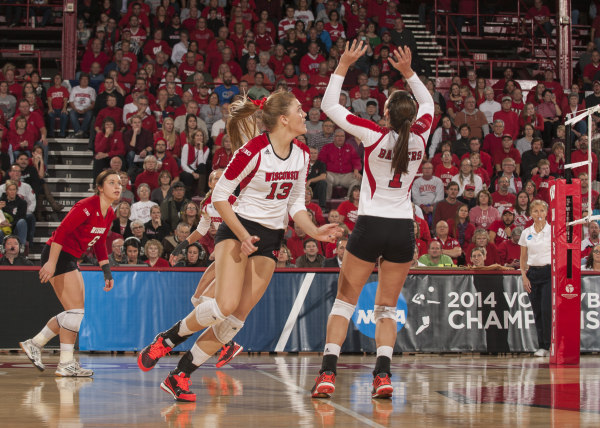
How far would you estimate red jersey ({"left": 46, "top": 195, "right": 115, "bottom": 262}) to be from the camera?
8.41 metres

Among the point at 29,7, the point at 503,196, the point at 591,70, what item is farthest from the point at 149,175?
the point at 591,70

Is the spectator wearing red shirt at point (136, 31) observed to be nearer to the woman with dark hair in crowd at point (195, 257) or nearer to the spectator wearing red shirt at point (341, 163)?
the spectator wearing red shirt at point (341, 163)

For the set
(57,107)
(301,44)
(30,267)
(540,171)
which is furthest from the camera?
(301,44)

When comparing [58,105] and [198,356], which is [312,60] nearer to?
[58,105]

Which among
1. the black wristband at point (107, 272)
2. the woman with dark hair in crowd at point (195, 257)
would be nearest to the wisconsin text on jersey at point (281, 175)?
the black wristband at point (107, 272)

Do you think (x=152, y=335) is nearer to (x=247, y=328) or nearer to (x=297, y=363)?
(x=247, y=328)

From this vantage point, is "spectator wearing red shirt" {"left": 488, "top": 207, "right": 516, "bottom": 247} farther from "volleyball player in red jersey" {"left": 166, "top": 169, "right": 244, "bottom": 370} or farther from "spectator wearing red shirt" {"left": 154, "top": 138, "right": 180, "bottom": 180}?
"volleyball player in red jersey" {"left": 166, "top": 169, "right": 244, "bottom": 370}

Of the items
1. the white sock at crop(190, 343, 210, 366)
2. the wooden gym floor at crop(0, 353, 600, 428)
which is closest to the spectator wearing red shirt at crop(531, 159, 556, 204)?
the wooden gym floor at crop(0, 353, 600, 428)

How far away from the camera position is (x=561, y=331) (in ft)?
32.7

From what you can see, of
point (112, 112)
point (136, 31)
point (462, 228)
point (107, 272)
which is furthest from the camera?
point (136, 31)

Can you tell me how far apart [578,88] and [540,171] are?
5.10m

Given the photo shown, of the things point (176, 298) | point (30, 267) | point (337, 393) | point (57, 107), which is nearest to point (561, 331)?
point (337, 393)

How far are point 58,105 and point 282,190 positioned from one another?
489 inches

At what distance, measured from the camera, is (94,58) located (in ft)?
63.6
